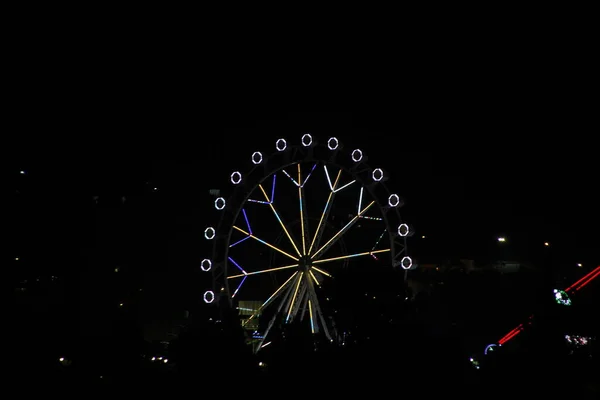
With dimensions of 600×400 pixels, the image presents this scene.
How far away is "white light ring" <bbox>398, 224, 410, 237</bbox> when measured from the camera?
22.1 metres

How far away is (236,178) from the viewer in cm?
2380

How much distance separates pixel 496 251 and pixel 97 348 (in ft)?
114

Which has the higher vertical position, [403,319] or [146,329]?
[146,329]

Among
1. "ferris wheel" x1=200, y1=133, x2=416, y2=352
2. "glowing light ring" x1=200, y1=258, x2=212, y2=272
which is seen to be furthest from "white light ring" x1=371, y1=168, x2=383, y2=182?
"glowing light ring" x1=200, y1=258, x2=212, y2=272

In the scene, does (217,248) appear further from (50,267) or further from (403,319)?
(403,319)

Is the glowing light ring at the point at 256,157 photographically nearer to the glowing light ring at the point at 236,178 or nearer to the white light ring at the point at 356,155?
the glowing light ring at the point at 236,178

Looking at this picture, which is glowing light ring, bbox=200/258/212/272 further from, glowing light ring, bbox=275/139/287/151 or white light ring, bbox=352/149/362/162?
white light ring, bbox=352/149/362/162

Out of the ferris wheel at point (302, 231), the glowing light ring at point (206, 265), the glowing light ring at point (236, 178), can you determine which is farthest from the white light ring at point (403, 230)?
the glowing light ring at point (206, 265)

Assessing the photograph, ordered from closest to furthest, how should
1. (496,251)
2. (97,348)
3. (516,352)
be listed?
(516,352)
(97,348)
(496,251)

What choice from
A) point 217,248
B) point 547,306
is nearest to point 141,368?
point 547,306

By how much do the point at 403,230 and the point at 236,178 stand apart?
6.26m

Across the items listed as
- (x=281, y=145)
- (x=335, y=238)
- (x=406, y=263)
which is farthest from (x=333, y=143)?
(x=406, y=263)

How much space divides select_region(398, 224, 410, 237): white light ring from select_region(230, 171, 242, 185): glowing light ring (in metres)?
5.98

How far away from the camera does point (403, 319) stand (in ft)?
31.3
